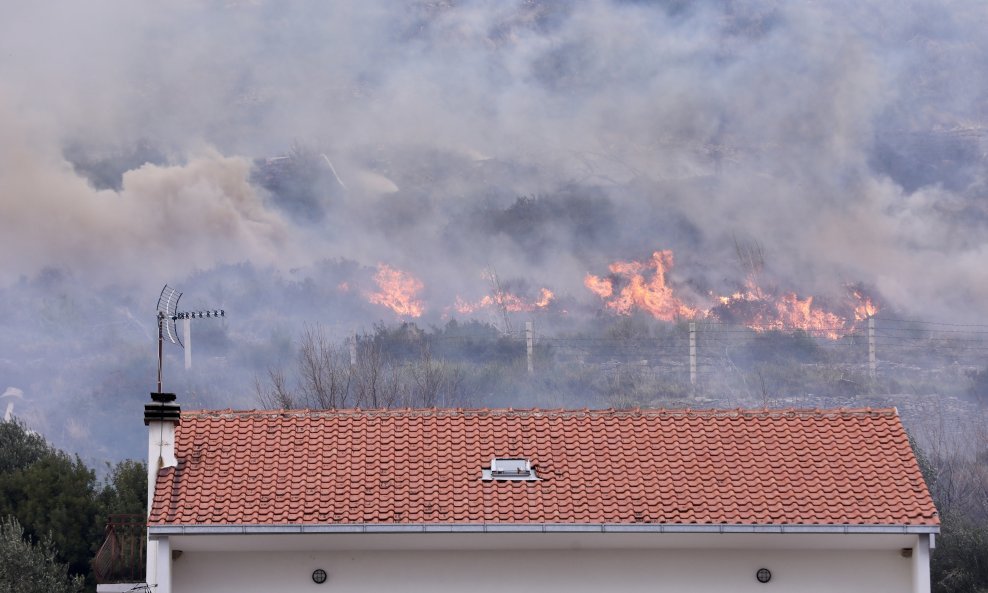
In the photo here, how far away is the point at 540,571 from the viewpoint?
61.7 feet

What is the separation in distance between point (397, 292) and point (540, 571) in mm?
89914

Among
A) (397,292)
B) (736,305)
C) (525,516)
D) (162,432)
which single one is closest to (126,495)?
(162,432)

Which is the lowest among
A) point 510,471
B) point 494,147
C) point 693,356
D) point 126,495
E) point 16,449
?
point 510,471

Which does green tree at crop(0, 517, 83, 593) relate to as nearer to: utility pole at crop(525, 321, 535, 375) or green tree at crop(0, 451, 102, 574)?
green tree at crop(0, 451, 102, 574)

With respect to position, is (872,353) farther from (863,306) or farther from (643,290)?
(643,290)

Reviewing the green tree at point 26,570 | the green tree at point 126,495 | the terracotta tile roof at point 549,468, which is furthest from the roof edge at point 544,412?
the green tree at point 126,495

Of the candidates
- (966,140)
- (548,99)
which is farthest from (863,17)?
(548,99)

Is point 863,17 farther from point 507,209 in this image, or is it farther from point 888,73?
point 507,209

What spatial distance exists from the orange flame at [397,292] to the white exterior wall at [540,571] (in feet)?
285

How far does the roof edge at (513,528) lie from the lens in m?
18.1

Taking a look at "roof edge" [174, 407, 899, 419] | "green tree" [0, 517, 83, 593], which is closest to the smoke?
"green tree" [0, 517, 83, 593]

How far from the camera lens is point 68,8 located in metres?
112

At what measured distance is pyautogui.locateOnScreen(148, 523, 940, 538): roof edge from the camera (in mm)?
18109

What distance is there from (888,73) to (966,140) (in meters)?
8.88
